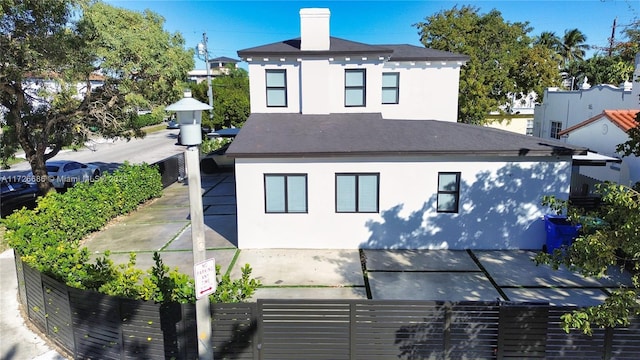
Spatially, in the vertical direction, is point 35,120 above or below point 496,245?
above

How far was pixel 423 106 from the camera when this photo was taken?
1848 centimetres

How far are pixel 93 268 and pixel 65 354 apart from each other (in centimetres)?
161

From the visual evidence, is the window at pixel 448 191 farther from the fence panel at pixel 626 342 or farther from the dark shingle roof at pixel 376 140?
the fence panel at pixel 626 342

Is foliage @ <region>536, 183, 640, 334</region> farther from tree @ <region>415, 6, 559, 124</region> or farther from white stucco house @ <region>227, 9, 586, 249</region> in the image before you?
tree @ <region>415, 6, 559, 124</region>

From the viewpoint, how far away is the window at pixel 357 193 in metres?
12.5

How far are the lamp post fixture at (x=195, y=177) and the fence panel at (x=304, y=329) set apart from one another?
1325 mm

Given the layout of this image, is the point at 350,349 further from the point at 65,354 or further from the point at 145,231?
the point at 145,231

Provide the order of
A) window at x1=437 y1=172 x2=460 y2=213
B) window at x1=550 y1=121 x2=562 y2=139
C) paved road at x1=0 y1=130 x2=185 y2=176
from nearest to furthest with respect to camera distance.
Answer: window at x1=437 y1=172 x2=460 y2=213 → window at x1=550 y1=121 x2=562 y2=139 → paved road at x1=0 y1=130 x2=185 y2=176

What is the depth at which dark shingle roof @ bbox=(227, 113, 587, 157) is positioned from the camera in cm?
1186

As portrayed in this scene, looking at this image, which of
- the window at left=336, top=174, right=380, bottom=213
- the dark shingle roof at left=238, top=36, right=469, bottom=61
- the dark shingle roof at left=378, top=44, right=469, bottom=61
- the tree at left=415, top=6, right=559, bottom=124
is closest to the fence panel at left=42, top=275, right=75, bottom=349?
the window at left=336, top=174, right=380, bottom=213

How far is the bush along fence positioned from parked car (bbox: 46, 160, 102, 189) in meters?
16.6

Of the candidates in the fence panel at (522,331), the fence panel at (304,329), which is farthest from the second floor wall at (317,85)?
the fence panel at (522,331)

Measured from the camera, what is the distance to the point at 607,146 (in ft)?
55.6

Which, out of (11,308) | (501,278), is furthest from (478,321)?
(11,308)
